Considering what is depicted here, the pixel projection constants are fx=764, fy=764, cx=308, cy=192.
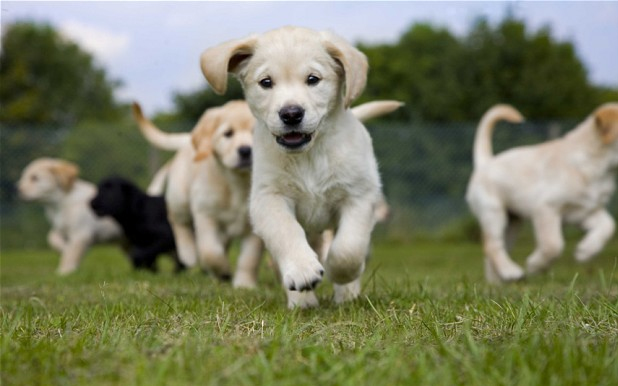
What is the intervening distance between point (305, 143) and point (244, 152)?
170 cm

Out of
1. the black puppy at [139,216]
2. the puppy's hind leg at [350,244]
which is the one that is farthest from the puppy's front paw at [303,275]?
the black puppy at [139,216]

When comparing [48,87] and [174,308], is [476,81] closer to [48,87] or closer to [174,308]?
[174,308]

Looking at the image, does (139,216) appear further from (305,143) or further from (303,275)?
(303,275)

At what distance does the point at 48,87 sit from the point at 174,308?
106 ft

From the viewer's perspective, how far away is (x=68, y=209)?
29.1 feet

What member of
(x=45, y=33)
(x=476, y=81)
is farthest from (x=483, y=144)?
(x=45, y=33)

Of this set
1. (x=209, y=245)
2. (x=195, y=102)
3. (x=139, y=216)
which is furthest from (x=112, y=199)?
(x=195, y=102)

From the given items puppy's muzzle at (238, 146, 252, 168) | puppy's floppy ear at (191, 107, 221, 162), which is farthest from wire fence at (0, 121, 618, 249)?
puppy's muzzle at (238, 146, 252, 168)

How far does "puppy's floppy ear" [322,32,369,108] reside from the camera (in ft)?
10.1

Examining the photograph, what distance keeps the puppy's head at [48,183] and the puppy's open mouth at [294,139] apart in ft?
21.6

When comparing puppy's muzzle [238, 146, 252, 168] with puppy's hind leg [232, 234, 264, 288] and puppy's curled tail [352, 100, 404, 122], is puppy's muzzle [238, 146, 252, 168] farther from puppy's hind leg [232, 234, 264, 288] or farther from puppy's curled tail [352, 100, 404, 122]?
puppy's curled tail [352, 100, 404, 122]

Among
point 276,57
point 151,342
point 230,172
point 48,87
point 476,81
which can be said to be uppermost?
point 276,57

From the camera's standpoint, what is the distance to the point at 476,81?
16781 mm

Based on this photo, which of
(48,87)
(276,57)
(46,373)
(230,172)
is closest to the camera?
(46,373)
